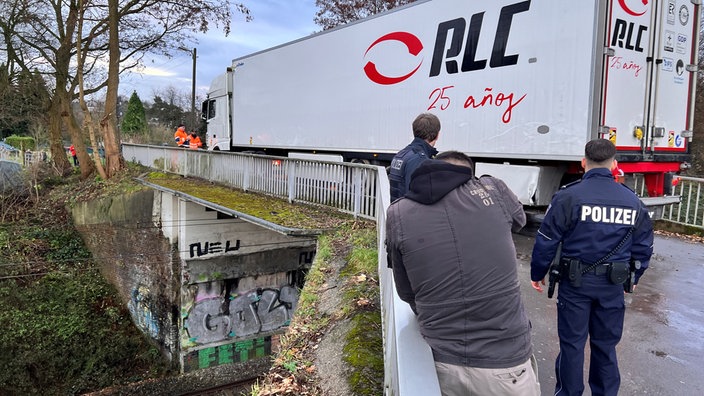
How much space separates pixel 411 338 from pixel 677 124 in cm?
759

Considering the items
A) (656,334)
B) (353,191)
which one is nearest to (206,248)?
(353,191)

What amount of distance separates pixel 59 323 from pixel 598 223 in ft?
51.9

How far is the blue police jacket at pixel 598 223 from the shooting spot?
285 cm

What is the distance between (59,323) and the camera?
14.3 m

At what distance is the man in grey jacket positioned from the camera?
199 cm

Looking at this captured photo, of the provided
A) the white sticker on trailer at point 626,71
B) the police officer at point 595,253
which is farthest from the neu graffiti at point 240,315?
the police officer at point 595,253

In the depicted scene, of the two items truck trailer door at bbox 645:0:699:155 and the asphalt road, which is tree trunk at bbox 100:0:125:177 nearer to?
the asphalt road

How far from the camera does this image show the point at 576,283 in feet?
9.40

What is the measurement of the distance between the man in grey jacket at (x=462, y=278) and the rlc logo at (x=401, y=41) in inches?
294

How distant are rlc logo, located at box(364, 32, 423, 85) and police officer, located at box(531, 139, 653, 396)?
6.57 m

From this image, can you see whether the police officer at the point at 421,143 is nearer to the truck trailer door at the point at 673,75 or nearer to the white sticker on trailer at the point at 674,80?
the truck trailer door at the point at 673,75

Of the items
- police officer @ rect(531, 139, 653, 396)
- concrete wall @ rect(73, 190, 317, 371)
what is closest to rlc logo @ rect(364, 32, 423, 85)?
concrete wall @ rect(73, 190, 317, 371)

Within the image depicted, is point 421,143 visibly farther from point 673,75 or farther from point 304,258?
point 304,258

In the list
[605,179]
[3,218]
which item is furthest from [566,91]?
[3,218]
